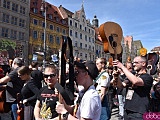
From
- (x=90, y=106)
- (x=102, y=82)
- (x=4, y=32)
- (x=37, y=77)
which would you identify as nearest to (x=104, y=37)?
(x=102, y=82)

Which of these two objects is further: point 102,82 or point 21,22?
point 21,22

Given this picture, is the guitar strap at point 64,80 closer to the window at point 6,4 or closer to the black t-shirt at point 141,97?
the black t-shirt at point 141,97

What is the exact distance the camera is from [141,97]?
3217mm

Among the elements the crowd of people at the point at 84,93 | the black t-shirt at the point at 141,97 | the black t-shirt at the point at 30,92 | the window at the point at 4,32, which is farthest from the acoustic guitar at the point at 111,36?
the window at the point at 4,32

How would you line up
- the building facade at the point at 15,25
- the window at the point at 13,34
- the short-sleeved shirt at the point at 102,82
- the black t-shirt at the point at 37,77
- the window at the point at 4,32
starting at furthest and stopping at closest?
the window at the point at 13,34 → the window at the point at 4,32 → the building facade at the point at 15,25 → the black t-shirt at the point at 37,77 → the short-sleeved shirt at the point at 102,82

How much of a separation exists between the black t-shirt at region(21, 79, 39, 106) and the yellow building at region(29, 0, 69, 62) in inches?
1350

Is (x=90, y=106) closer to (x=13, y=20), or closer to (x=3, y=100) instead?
(x=3, y=100)

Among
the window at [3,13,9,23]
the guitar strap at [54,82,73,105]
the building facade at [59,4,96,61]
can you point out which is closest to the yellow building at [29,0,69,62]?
the building facade at [59,4,96,61]

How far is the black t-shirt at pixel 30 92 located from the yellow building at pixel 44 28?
34284mm

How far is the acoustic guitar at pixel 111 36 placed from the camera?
305cm

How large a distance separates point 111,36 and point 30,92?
1.89 meters

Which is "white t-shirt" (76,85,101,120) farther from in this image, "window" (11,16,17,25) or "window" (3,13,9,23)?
"window" (11,16,17,25)

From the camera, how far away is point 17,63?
16.2 ft

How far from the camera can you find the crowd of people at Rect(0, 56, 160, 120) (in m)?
2.05
